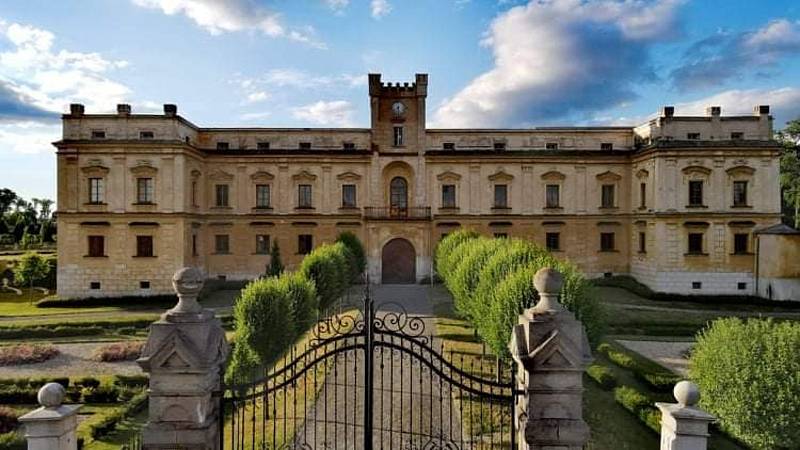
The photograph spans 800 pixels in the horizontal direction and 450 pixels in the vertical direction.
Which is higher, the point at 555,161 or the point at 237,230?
the point at 555,161

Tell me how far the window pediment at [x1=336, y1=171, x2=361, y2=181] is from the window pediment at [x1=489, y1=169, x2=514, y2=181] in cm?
945

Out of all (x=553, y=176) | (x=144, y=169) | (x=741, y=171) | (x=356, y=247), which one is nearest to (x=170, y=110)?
(x=144, y=169)

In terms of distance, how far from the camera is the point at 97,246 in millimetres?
31344

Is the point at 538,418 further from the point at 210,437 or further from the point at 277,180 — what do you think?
the point at 277,180

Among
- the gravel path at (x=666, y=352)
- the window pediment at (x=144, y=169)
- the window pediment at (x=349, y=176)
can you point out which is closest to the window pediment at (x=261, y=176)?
the window pediment at (x=349, y=176)

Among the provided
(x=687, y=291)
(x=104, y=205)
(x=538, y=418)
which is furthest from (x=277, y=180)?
(x=538, y=418)

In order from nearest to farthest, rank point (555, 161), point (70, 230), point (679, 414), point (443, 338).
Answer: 1. point (679, 414)
2. point (443, 338)
3. point (70, 230)
4. point (555, 161)

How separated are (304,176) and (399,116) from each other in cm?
793

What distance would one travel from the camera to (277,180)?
115ft

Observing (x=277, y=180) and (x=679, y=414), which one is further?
(x=277, y=180)

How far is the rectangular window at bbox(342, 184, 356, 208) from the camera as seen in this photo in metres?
35.2

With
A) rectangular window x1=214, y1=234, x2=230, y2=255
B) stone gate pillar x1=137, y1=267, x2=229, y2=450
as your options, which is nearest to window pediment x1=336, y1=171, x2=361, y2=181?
rectangular window x1=214, y1=234, x2=230, y2=255

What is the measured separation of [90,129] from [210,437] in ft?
102

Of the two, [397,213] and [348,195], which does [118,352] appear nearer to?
[348,195]
